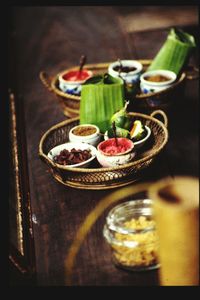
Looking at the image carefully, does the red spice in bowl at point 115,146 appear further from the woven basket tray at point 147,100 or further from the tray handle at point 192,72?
the tray handle at point 192,72

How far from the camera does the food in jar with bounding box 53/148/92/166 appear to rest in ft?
7.31

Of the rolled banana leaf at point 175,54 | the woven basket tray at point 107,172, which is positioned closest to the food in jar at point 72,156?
the woven basket tray at point 107,172

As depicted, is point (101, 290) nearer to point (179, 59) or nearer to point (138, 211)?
point (138, 211)

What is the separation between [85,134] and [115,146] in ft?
0.80

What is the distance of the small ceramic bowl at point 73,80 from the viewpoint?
3.01m

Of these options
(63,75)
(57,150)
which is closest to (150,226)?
(57,150)

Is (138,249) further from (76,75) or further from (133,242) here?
(76,75)

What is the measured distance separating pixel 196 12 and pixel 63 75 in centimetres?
234

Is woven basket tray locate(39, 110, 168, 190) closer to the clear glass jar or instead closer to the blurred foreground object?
→ the clear glass jar

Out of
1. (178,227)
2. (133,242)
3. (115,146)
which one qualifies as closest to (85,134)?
(115,146)

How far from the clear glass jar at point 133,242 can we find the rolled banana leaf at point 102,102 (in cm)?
89

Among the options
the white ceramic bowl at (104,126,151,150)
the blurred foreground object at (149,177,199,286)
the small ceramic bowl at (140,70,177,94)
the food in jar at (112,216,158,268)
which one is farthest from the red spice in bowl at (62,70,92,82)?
the blurred foreground object at (149,177,199,286)

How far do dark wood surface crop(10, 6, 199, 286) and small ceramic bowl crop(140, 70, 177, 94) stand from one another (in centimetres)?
17

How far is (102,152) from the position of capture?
222cm
